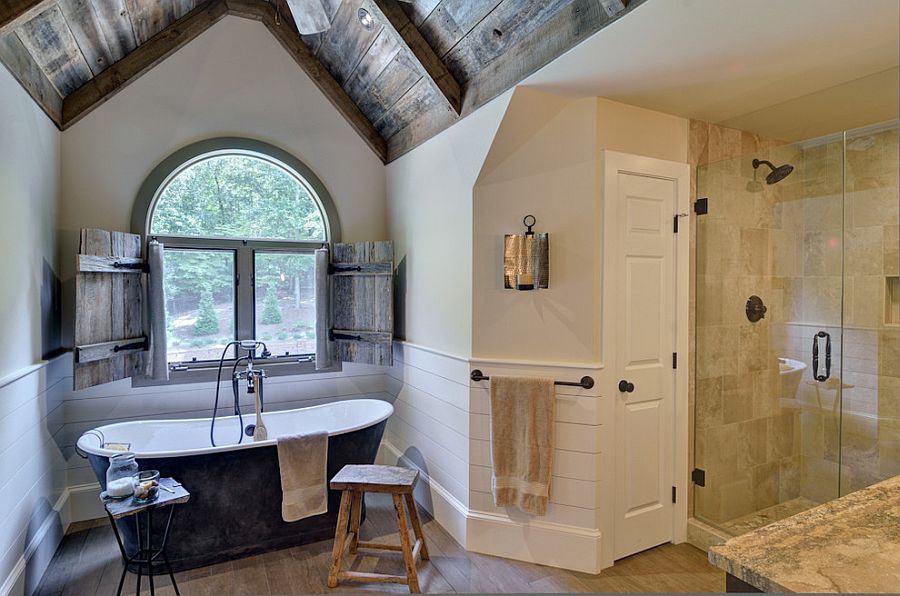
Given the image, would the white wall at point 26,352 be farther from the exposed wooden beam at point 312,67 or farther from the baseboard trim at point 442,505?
the baseboard trim at point 442,505

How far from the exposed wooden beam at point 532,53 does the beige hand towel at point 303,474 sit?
1.99 m

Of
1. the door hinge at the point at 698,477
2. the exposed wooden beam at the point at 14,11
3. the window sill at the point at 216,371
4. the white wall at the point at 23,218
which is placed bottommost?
the door hinge at the point at 698,477

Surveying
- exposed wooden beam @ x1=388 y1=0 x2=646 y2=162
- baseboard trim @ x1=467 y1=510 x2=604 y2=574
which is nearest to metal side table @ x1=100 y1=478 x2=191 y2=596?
baseboard trim @ x1=467 y1=510 x2=604 y2=574

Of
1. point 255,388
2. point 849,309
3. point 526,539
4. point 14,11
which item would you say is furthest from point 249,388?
point 849,309

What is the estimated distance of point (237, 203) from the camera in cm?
361

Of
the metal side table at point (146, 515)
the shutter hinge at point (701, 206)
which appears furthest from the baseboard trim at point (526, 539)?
the shutter hinge at point (701, 206)

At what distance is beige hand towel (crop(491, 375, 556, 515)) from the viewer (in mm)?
2582

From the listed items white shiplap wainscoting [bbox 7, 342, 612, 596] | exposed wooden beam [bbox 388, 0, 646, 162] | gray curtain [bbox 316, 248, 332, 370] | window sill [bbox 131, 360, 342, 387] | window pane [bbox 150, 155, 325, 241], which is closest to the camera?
exposed wooden beam [bbox 388, 0, 646, 162]

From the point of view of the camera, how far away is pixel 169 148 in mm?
3359

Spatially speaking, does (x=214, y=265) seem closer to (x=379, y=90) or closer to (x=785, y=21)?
(x=379, y=90)

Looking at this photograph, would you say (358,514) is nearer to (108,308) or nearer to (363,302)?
(363,302)

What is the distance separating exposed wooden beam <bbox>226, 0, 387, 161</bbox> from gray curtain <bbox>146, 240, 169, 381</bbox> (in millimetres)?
1609

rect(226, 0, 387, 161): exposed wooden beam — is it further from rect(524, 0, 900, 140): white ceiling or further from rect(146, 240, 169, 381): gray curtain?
rect(524, 0, 900, 140): white ceiling

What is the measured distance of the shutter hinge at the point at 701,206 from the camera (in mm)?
2836
